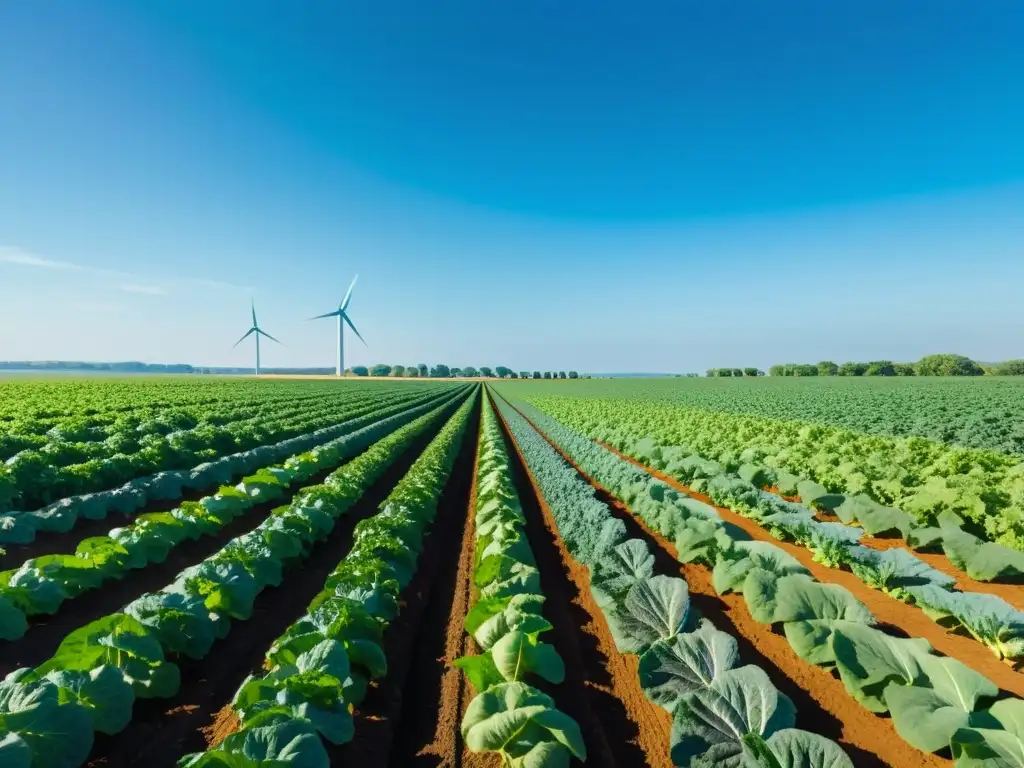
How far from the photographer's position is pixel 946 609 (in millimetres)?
5148

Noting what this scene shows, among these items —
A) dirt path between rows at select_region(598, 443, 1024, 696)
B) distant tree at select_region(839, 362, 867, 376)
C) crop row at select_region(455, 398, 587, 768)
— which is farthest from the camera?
distant tree at select_region(839, 362, 867, 376)

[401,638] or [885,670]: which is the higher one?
[885,670]

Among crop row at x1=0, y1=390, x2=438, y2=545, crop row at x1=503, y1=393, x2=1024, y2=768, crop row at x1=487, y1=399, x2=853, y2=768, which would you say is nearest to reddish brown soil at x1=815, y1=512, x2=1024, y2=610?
crop row at x1=503, y1=393, x2=1024, y2=768

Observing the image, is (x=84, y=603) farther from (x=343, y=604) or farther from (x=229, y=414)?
(x=229, y=414)

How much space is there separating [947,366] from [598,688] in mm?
145602

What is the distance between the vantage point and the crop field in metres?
3.35

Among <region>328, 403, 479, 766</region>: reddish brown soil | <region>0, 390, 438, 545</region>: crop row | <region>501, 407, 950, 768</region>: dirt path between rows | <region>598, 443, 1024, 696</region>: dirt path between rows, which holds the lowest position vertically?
<region>328, 403, 479, 766</region>: reddish brown soil

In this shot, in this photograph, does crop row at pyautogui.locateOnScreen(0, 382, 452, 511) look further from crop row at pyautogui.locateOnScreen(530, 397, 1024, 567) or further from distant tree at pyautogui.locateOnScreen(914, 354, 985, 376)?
distant tree at pyautogui.locateOnScreen(914, 354, 985, 376)

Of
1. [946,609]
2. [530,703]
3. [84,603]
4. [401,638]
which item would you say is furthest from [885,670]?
[84,603]

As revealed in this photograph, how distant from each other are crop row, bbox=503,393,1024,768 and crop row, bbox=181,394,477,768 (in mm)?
3939

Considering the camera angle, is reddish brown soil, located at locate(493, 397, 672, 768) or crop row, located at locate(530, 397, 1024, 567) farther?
crop row, located at locate(530, 397, 1024, 567)

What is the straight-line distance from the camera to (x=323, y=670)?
3.73 meters

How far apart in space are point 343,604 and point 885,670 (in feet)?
15.5

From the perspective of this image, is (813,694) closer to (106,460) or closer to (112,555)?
(112,555)
